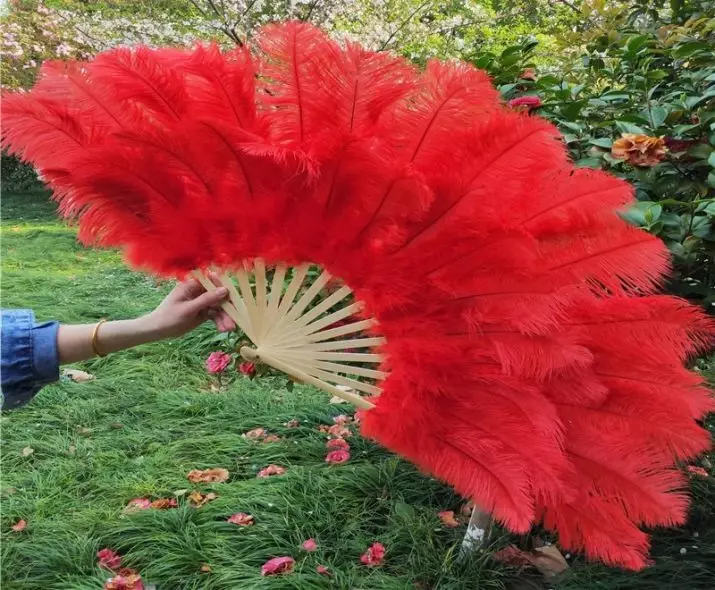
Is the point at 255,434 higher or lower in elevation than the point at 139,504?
higher

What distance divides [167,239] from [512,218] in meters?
0.64

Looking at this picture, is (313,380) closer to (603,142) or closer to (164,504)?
(603,142)

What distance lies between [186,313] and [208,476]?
128 centimetres

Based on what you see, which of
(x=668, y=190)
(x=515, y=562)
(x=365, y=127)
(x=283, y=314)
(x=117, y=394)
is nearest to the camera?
(x=365, y=127)

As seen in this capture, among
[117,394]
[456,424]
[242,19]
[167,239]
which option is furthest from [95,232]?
[242,19]

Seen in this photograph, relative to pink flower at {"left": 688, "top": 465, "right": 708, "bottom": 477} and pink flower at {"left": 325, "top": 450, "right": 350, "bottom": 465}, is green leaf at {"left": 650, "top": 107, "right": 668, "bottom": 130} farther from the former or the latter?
pink flower at {"left": 325, "top": 450, "right": 350, "bottom": 465}

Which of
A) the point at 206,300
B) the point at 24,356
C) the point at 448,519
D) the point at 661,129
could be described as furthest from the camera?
the point at 448,519

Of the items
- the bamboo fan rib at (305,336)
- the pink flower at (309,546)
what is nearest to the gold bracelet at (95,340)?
the bamboo fan rib at (305,336)

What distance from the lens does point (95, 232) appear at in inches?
47.3

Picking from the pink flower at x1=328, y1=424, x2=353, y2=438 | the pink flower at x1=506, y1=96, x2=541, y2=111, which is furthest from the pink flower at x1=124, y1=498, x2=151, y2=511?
the pink flower at x1=506, y1=96, x2=541, y2=111

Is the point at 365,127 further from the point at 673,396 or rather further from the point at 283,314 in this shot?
the point at 673,396

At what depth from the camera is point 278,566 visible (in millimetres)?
1907

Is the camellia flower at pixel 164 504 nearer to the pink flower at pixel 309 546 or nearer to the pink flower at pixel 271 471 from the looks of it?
the pink flower at pixel 271 471

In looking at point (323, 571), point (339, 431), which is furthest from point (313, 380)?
point (339, 431)
